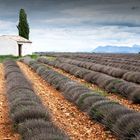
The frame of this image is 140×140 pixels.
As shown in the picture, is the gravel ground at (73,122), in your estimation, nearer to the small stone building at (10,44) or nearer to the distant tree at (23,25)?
the small stone building at (10,44)

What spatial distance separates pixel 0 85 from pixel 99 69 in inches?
339

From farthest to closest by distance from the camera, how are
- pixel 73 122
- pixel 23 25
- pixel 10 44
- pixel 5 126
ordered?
pixel 23 25
pixel 10 44
pixel 73 122
pixel 5 126

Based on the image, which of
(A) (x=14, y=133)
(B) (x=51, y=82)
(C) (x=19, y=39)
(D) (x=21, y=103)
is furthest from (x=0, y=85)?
(C) (x=19, y=39)

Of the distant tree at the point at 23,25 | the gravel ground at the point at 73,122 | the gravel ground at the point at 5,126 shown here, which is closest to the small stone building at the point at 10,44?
the distant tree at the point at 23,25

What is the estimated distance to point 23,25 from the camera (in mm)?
56125

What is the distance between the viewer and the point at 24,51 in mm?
50938

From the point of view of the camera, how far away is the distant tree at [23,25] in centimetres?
5589

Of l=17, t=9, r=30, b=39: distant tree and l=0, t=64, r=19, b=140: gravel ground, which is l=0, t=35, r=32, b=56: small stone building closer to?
l=17, t=9, r=30, b=39: distant tree

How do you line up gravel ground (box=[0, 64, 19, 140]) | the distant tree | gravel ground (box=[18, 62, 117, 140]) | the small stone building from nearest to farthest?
gravel ground (box=[0, 64, 19, 140]), gravel ground (box=[18, 62, 117, 140]), the small stone building, the distant tree

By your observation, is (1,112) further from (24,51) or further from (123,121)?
(24,51)

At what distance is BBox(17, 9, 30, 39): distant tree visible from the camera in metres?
55.9

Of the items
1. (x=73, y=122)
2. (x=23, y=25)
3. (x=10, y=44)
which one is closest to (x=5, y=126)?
(x=73, y=122)

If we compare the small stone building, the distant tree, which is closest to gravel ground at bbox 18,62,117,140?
the small stone building

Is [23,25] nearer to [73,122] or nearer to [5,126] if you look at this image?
[73,122]
